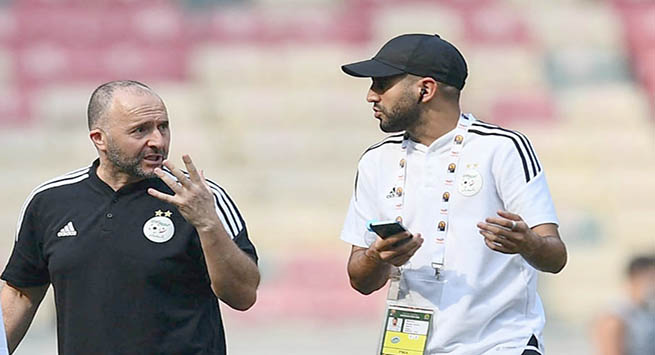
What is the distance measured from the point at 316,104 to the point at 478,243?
9918 mm

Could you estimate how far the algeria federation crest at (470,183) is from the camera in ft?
12.7

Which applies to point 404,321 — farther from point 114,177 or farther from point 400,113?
point 114,177

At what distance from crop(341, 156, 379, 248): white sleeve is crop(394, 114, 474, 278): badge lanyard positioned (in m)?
0.13

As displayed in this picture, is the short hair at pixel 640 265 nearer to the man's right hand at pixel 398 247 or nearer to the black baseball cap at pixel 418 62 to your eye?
the black baseball cap at pixel 418 62

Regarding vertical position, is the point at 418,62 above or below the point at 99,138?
above

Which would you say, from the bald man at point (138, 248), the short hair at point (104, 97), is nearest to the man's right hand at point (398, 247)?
the bald man at point (138, 248)

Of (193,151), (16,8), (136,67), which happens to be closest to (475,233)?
(193,151)

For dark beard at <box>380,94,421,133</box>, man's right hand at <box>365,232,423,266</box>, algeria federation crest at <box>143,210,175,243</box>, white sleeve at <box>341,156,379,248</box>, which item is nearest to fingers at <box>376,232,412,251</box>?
man's right hand at <box>365,232,423,266</box>

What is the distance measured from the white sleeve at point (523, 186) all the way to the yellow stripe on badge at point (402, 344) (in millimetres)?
517

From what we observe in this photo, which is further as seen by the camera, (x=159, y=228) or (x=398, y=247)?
(x=159, y=228)

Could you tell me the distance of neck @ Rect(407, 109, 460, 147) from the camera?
400 centimetres

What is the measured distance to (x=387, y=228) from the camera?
3.60m

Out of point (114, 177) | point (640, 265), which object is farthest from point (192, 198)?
point (640, 265)

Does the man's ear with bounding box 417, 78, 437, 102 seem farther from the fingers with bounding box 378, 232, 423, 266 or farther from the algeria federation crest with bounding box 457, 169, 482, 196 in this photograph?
the fingers with bounding box 378, 232, 423, 266
